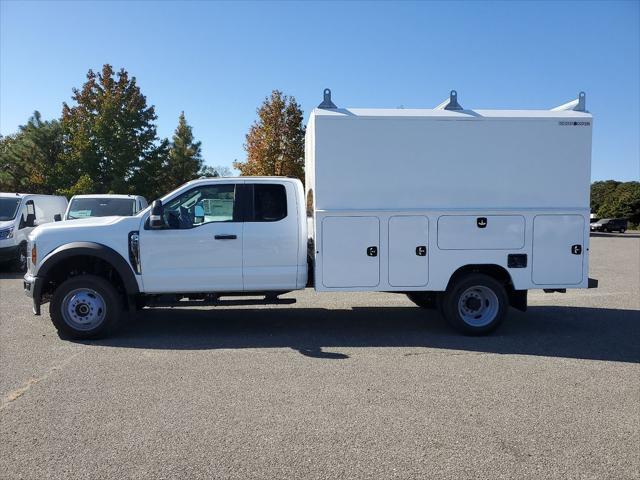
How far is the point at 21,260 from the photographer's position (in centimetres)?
1380

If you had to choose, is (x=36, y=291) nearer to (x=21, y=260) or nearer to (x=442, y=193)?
(x=442, y=193)

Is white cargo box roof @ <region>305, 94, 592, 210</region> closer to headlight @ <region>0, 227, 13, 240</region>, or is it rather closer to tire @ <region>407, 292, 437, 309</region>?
tire @ <region>407, 292, 437, 309</region>

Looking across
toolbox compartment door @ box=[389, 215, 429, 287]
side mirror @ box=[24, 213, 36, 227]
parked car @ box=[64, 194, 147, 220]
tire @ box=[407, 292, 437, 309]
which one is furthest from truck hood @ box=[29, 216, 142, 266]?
side mirror @ box=[24, 213, 36, 227]

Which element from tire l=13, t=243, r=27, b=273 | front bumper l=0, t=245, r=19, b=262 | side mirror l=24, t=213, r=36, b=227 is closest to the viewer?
front bumper l=0, t=245, r=19, b=262

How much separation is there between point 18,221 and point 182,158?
34322mm

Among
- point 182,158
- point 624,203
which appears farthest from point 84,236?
point 624,203

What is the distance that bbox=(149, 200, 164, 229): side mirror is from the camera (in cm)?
679

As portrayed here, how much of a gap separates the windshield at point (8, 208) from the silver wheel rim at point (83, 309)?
8.75 metres

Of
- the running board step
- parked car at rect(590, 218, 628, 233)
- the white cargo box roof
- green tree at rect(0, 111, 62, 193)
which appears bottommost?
parked car at rect(590, 218, 628, 233)

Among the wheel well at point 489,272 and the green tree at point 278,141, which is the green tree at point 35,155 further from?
the wheel well at point 489,272

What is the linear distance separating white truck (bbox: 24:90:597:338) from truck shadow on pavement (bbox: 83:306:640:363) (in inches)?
18.9

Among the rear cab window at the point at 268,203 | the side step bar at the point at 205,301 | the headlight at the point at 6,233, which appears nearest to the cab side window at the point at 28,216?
the headlight at the point at 6,233

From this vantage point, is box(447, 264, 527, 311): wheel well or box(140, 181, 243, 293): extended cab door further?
box(447, 264, 527, 311): wheel well

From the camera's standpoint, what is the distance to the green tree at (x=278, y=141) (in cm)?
3231
